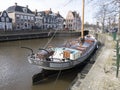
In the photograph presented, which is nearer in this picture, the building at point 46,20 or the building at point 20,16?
the building at point 20,16

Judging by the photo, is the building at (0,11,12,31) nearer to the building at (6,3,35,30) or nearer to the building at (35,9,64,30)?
the building at (6,3,35,30)

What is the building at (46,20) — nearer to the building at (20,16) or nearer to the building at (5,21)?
the building at (20,16)

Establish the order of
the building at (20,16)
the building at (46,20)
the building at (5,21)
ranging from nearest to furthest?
the building at (5,21), the building at (20,16), the building at (46,20)

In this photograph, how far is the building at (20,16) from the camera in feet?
194

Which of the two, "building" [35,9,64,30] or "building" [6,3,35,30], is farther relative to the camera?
"building" [35,9,64,30]

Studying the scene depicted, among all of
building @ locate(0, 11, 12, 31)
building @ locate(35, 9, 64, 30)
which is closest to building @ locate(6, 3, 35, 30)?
building @ locate(0, 11, 12, 31)

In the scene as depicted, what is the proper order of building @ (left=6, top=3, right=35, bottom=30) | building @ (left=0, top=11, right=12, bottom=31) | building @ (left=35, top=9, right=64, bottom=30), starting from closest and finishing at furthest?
building @ (left=0, top=11, right=12, bottom=31)
building @ (left=6, top=3, right=35, bottom=30)
building @ (left=35, top=9, right=64, bottom=30)

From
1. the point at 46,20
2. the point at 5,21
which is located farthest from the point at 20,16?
the point at 46,20

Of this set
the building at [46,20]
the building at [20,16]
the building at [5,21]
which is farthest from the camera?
the building at [46,20]

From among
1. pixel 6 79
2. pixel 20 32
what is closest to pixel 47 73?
pixel 6 79

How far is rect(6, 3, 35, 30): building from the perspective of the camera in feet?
194

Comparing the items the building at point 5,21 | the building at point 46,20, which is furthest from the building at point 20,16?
the building at point 46,20

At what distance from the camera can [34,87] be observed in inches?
412

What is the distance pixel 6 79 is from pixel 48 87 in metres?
2.97
